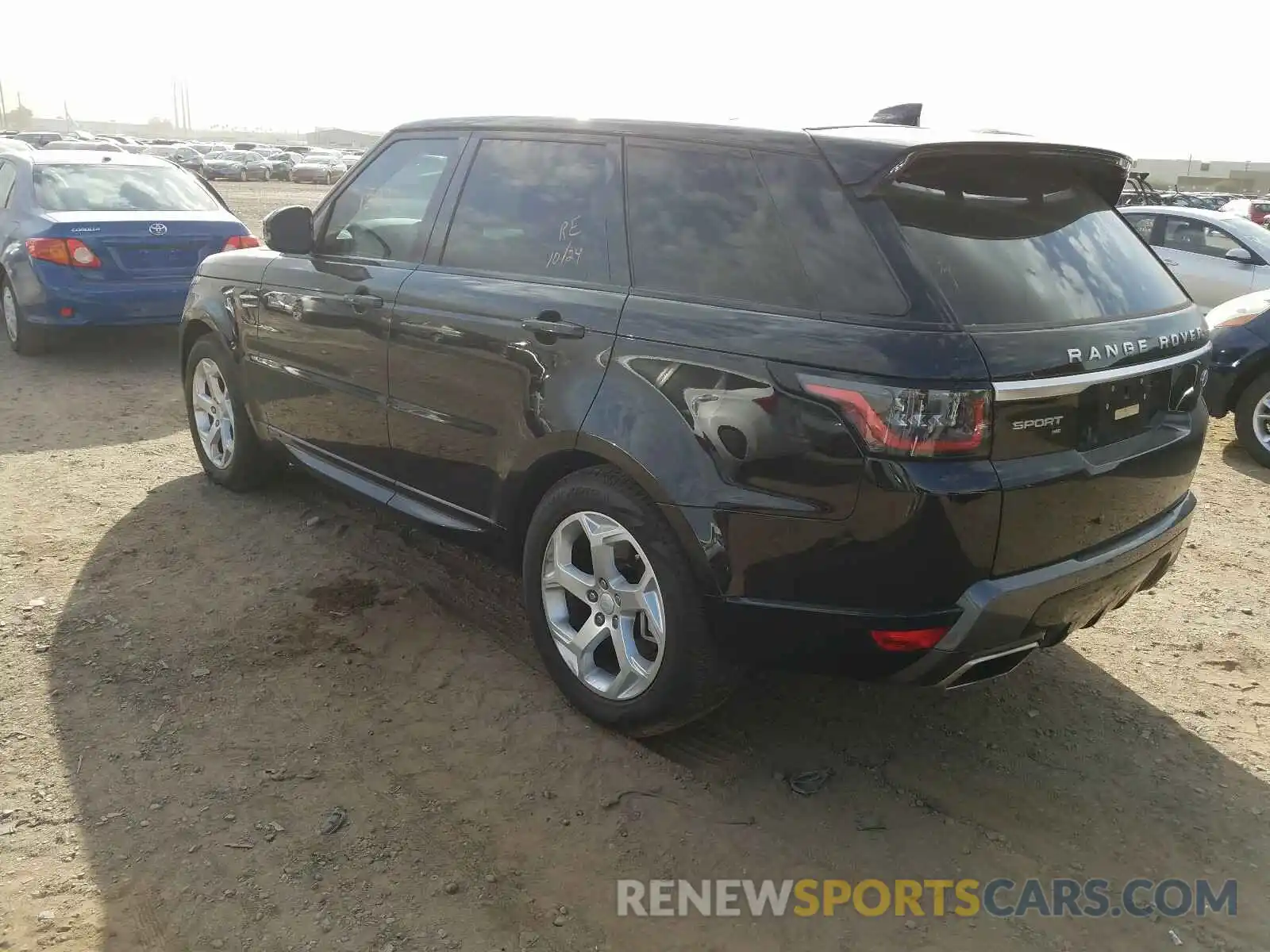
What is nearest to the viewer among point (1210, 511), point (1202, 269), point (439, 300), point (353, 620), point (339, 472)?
point (439, 300)

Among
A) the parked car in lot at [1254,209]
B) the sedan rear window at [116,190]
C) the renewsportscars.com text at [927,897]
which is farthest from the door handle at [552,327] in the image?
the parked car in lot at [1254,209]

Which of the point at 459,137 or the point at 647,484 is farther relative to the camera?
the point at 459,137

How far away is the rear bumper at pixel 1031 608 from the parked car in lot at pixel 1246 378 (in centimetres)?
436

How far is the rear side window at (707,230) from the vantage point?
8.99 ft

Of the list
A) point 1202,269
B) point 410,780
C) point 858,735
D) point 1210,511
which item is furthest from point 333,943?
point 1202,269

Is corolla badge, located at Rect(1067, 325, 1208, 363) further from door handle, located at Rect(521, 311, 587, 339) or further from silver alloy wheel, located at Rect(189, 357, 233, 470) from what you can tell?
silver alloy wheel, located at Rect(189, 357, 233, 470)

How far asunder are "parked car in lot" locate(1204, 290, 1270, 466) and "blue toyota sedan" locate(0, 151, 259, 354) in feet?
24.3

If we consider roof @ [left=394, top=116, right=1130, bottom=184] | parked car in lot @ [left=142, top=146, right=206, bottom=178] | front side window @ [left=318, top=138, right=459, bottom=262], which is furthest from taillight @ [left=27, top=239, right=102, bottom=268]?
parked car in lot @ [left=142, top=146, right=206, bottom=178]

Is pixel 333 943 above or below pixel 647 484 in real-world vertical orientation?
below

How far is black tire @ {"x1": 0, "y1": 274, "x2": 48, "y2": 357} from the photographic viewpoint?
8234 millimetres

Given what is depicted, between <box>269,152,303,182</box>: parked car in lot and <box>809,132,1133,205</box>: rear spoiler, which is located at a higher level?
<box>809,132,1133,205</box>: rear spoiler

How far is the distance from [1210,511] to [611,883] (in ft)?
14.7

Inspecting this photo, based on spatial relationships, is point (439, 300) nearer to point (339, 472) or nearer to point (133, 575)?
point (339, 472)

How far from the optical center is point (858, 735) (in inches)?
132
